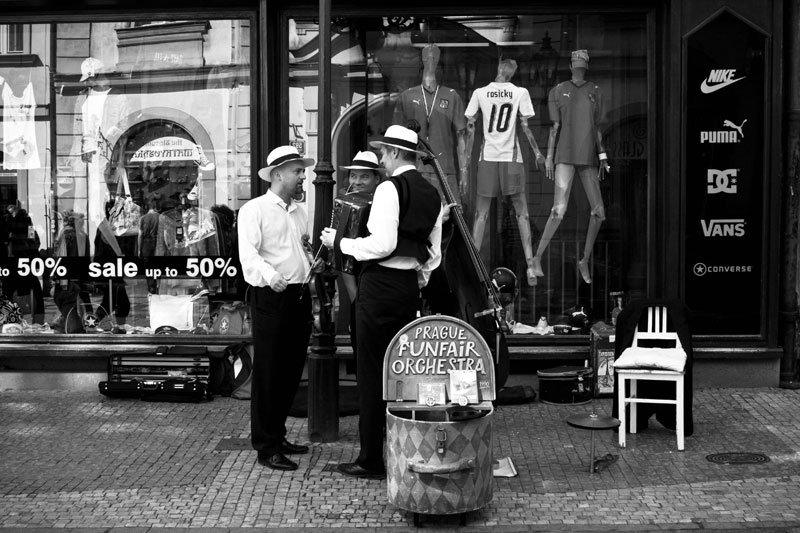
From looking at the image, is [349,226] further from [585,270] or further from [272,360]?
[585,270]

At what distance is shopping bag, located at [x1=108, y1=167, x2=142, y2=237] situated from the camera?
10469 millimetres

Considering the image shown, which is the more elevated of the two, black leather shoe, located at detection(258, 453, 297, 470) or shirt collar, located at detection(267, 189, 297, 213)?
shirt collar, located at detection(267, 189, 297, 213)

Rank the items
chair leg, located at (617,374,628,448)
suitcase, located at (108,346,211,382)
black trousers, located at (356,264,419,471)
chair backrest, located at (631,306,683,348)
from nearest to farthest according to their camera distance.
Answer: black trousers, located at (356,264,419,471) → chair leg, located at (617,374,628,448) → chair backrest, located at (631,306,683,348) → suitcase, located at (108,346,211,382)

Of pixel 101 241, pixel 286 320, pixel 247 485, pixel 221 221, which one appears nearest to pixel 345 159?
pixel 221 221

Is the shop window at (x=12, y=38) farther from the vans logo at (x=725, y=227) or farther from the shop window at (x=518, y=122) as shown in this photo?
the vans logo at (x=725, y=227)

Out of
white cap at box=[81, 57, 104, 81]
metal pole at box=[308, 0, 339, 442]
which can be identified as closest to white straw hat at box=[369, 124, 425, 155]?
metal pole at box=[308, 0, 339, 442]

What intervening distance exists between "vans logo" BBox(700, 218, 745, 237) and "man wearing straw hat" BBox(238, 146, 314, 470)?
160 inches

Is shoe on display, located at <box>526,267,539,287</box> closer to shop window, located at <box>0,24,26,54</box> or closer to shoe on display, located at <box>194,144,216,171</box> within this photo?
shoe on display, located at <box>194,144,216,171</box>

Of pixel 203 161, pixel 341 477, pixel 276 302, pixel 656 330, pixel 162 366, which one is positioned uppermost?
pixel 203 161

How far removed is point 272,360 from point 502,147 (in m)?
4.02

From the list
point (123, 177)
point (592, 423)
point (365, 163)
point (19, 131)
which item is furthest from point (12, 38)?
point (592, 423)

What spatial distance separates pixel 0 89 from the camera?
34.6 ft

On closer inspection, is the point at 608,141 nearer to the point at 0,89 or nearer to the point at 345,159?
the point at 345,159

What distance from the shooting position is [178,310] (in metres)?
10.4
